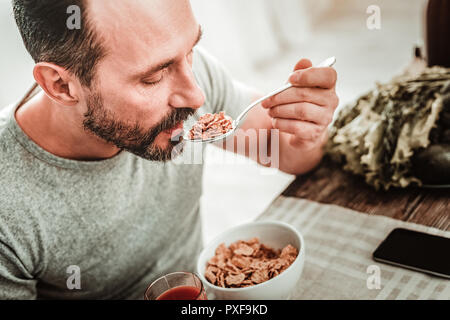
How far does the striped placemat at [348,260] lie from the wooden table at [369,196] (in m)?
0.02

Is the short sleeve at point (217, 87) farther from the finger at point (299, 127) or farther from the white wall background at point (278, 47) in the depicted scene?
the white wall background at point (278, 47)

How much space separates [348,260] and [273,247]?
0.16 meters

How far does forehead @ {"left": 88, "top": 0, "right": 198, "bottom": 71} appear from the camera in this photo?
725 millimetres

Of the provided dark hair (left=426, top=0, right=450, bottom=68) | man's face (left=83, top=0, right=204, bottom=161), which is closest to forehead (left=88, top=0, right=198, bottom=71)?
man's face (left=83, top=0, right=204, bottom=161)

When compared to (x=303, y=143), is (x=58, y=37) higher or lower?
higher

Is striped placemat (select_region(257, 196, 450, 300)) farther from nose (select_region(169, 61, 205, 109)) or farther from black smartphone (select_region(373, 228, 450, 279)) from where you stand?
nose (select_region(169, 61, 205, 109))

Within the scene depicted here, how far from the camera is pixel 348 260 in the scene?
91 cm

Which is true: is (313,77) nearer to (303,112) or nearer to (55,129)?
(303,112)

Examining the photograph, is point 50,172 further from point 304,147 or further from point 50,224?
point 304,147

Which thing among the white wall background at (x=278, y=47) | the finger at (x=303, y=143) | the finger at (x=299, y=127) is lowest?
the white wall background at (x=278, y=47)

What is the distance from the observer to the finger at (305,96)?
868mm

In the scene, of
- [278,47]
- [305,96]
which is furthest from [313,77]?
[278,47]

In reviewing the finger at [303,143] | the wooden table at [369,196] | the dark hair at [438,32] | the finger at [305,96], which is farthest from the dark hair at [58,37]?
the dark hair at [438,32]

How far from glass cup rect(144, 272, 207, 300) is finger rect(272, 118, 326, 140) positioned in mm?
356
